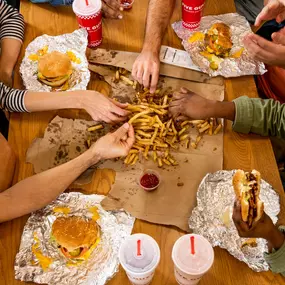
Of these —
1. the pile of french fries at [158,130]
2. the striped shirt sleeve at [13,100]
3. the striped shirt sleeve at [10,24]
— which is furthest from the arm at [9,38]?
the pile of french fries at [158,130]

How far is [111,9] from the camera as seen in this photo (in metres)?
2.65

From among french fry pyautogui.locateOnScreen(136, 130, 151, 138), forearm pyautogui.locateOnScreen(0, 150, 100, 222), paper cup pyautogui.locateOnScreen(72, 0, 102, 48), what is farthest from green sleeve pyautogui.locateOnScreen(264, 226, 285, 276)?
paper cup pyautogui.locateOnScreen(72, 0, 102, 48)

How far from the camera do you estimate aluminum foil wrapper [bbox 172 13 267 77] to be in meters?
A: 2.43

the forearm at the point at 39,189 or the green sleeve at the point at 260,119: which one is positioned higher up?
the green sleeve at the point at 260,119

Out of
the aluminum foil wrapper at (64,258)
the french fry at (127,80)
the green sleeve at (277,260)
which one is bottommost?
the aluminum foil wrapper at (64,258)

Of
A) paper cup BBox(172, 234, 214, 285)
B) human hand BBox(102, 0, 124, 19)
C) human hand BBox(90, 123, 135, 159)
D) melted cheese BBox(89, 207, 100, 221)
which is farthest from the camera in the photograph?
human hand BBox(102, 0, 124, 19)

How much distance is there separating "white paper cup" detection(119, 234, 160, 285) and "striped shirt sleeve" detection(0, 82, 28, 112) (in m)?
1.01

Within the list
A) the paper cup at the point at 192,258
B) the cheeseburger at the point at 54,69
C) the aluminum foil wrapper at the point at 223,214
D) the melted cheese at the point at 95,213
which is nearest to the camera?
the paper cup at the point at 192,258

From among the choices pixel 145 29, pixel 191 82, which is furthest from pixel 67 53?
pixel 191 82

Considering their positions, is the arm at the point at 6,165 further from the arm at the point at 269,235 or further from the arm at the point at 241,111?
the arm at the point at 269,235

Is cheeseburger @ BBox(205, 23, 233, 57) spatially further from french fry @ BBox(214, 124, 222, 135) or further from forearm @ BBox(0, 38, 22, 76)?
forearm @ BBox(0, 38, 22, 76)

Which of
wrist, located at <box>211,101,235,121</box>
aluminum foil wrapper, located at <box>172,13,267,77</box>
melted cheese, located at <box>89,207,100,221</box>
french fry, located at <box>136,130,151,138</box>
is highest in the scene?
aluminum foil wrapper, located at <box>172,13,267,77</box>

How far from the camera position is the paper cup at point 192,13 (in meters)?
2.48

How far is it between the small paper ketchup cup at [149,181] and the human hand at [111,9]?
1.13 m
